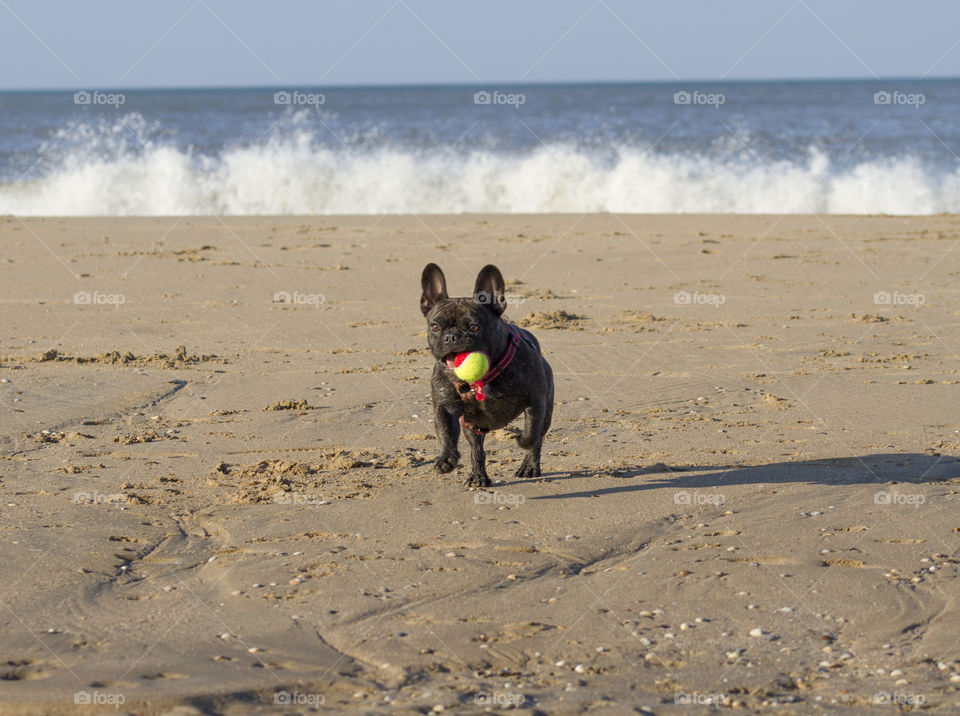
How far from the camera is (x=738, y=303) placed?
11.4 meters

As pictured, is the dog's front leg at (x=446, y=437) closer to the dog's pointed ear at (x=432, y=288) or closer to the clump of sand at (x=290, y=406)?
the dog's pointed ear at (x=432, y=288)

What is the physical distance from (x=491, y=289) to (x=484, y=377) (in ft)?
1.44

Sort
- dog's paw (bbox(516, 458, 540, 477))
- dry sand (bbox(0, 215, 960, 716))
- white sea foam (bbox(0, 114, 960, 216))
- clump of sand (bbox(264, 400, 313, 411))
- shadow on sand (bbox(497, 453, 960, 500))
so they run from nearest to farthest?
dry sand (bbox(0, 215, 960, 716)) → shadow on sand (bbox(497, 453, 960, 500)) → dog's paw (bbox(516, 458, 540, 477)) → clump of sand (bbox(264, 400, 313, 411)) → white sea foam (bbox(0, 114, 960, 216))

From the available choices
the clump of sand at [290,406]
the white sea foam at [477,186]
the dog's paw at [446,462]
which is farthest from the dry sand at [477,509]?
the white sea foam at [477,186]

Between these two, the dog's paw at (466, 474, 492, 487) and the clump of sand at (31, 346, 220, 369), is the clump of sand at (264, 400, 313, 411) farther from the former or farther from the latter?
the dog's paw at (466, 474, 492, 487)

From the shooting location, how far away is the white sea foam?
2252 centimetres

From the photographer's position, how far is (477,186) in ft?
77.3

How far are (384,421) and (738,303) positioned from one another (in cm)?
522

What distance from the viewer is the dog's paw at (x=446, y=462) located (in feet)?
19.5

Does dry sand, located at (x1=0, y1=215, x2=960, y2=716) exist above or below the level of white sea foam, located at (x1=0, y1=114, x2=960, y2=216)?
below

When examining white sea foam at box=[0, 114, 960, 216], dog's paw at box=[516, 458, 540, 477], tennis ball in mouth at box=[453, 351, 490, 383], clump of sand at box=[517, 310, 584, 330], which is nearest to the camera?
tennis ball in mouth at box=[453, 351, 490, 383]

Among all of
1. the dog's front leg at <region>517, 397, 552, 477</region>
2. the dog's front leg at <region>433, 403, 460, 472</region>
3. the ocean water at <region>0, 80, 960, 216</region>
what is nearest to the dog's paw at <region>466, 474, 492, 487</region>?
the dog's front leg at <region>433, 403, 460, 472</region>

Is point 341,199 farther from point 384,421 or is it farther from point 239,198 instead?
point 384,421

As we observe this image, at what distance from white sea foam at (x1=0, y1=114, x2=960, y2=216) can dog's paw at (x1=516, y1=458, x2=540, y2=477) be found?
54.4 ft
